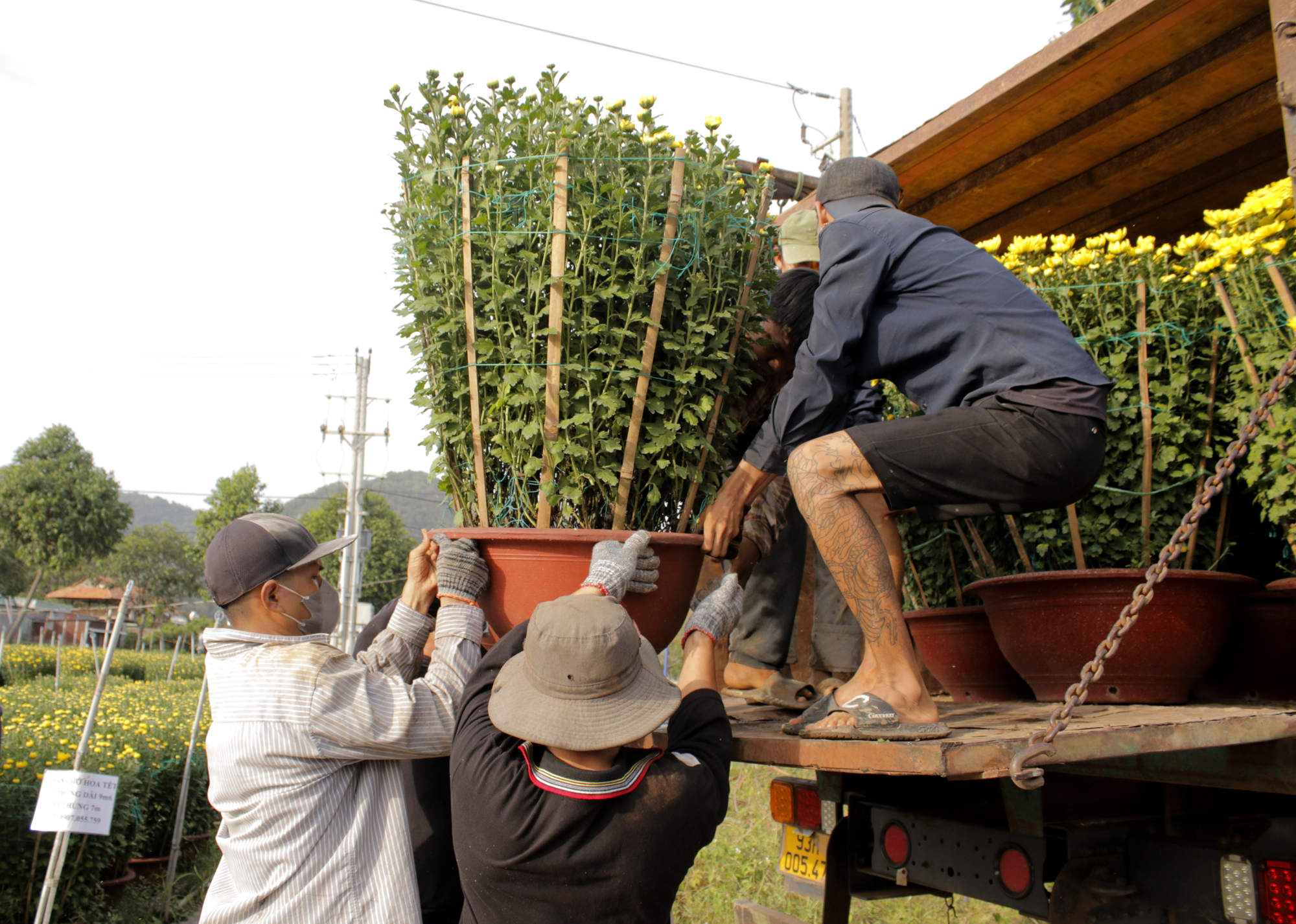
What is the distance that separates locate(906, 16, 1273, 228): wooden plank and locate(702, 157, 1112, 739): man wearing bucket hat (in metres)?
1.93

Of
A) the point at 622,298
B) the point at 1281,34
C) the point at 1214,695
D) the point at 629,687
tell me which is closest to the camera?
the point at 629,687

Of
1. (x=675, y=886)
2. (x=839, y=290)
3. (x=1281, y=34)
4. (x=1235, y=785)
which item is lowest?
(x=675, y=886)

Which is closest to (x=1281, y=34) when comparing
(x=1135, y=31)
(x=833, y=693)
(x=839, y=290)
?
(x=1135, y=31)

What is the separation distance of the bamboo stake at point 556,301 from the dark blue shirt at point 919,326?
58 cm

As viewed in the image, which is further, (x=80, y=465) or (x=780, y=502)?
(x=80, y=465)

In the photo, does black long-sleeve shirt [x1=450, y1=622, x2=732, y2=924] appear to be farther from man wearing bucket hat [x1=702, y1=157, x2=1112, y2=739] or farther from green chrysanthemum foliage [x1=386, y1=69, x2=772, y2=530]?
green chrysanthemum foliage [x1=386, y1=69, x2=772, y2=530]

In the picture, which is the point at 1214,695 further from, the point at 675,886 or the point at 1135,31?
the point at 1135,31

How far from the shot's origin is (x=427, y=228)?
2.40 metres

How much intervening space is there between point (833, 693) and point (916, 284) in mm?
993

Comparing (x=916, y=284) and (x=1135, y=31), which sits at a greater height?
(x=1135, y=31)

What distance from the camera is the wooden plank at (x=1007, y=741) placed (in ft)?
4.82

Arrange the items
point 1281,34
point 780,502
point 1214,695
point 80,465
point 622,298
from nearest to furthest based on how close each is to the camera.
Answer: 1. point 1281,34
2. point 622,298
3. point 1214,695
4. point 780,502
5. point 80,465

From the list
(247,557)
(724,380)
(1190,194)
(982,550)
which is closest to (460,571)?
(247,557)

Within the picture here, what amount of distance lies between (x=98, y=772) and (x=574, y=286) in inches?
231
